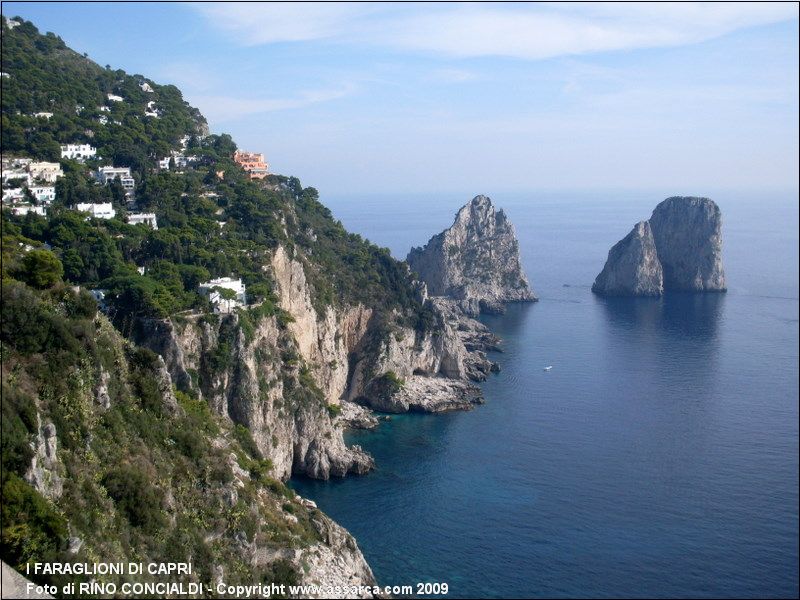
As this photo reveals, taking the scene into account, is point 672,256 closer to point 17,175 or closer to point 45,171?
point 45,171

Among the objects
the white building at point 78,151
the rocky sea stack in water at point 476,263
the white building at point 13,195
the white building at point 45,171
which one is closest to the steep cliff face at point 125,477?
the white building at point 13,195

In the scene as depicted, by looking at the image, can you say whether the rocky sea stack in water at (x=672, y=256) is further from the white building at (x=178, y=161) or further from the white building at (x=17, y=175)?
the white building at (x=17, y=175)

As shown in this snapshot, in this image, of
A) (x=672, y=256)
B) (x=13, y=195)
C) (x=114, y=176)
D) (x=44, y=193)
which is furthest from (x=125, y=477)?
(x=672, y=256)

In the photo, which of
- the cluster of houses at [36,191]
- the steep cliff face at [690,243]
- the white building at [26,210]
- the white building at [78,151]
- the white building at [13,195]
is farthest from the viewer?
the steep cliff face at [690,243]

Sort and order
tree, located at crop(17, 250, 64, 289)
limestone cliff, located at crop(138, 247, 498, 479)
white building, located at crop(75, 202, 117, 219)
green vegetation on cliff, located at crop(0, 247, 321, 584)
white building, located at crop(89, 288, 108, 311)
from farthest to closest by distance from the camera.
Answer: white building, located at crop(75, 202, 117, 219)
limestone cliff, located at crop(138, 247, 498, 479)
white building, located at crop(89, 288, 108, 311)
tree, located at crop(17, 250, 64, 289)
green vegetation on cliff, located at crop(0, 247, 321, 584)

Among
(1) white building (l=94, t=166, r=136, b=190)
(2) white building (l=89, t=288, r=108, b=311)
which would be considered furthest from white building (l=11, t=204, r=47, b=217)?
(2) white building (l=89, t=288, r=108, b=311)

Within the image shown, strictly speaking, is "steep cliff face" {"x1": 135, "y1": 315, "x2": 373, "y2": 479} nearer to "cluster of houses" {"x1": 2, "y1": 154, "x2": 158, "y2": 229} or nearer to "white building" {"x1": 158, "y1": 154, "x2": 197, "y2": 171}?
"cluster of houses" {"x1": 2, "y1": 154, "x2": 158, "y2": 229}

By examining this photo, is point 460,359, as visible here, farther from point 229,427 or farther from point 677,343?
point 229,427

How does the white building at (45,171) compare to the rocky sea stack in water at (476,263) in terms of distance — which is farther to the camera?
the rocky sea stack in water at (476,263)
